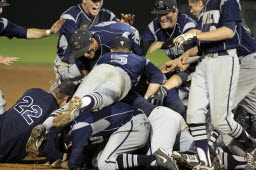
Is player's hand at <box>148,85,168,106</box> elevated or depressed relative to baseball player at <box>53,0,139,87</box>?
depressed


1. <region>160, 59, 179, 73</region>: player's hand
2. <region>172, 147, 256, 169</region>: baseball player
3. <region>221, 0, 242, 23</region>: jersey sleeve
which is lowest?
<region>172, 147, 256, 169</region>: baseball player

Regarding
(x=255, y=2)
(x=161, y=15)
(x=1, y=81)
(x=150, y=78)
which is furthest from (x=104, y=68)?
(x=255, y=2)

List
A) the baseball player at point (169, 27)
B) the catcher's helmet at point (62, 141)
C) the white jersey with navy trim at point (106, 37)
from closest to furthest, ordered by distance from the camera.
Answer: the catcher's helmet at point (62, 141) < the white jersey with navy trim at point (106, 37) < the baseball player at point (169, 27)

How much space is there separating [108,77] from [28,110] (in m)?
0.98

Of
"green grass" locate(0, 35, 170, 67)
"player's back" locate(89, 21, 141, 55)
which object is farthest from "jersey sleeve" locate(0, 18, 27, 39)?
"green grass" locate(0, 35, 170, 67)

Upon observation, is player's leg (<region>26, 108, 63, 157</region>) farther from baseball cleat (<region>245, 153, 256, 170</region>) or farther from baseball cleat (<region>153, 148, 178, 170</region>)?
baseball cleat (<region>245, 153, 256, 170</region>)

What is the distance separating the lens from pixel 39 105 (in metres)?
6.84

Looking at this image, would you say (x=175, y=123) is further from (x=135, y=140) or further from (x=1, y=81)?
(x=1, y=81)

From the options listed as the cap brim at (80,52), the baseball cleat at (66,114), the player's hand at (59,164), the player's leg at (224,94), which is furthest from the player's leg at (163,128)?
the cap brim at (80,52)

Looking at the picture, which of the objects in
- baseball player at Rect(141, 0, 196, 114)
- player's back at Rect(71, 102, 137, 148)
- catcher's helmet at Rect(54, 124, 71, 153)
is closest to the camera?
player's back at Rect(71, 102, 137, 148)

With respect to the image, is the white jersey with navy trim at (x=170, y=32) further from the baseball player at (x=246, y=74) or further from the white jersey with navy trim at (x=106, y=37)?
the baseball player at (x=246, y=74)

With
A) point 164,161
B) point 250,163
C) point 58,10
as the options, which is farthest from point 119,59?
point 58,10

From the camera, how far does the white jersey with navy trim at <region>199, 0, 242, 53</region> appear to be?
6242 millimetres

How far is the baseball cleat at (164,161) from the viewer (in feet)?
19.5
